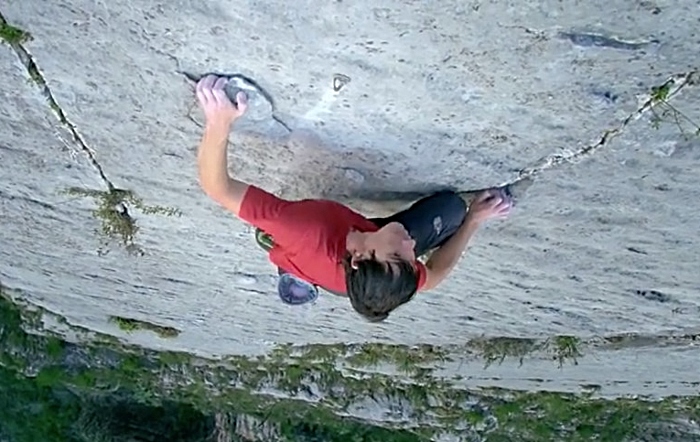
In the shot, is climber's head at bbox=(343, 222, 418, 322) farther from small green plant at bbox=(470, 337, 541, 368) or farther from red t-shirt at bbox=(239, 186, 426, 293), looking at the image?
small green plant at bbox=(470, 337, 541, 368)

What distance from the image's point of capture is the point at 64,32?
1.97 metres

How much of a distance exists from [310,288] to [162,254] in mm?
591

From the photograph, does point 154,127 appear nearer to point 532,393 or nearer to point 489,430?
point 532,393

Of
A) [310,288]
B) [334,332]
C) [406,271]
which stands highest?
[334,332]

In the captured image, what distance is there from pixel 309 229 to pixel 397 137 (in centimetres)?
29

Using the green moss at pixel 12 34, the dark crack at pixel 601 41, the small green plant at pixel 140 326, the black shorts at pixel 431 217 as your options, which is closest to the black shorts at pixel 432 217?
the black shorts at pixel 431 217

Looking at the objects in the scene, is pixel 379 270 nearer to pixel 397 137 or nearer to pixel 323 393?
pixel 397 137

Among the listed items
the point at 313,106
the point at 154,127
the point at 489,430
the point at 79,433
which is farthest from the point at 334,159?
the point at 79,433

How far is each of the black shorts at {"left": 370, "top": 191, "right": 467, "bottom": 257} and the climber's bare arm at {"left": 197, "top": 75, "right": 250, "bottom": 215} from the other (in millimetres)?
354

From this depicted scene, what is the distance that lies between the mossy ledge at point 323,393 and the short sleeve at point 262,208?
156cm

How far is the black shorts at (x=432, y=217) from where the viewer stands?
2328 mm

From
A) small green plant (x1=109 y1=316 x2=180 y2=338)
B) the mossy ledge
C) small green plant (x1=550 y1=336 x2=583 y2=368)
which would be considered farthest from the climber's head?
small green plant (x1=109 y1=316 x2=180 y2=338)

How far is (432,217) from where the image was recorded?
233cm

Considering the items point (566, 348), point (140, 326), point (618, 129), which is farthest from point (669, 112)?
point (140, 326)
